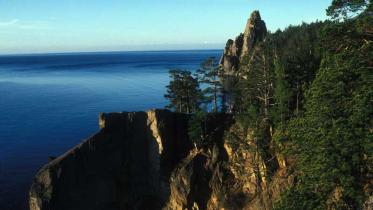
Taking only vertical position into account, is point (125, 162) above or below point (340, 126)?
below

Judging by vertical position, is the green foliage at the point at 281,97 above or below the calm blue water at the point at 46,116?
above

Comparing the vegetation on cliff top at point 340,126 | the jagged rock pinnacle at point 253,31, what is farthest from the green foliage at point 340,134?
the jagged rock pinnacle at point 253,31

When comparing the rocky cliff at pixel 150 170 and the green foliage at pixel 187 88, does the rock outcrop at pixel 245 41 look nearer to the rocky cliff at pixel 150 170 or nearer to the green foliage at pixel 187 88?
the green foliage at pixel 187 88

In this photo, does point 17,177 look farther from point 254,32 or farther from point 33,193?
point 254,32

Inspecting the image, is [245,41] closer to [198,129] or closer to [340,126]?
[198,129]

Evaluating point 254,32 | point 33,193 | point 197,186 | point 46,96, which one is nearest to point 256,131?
point 197,186

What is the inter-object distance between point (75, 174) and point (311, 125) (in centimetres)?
4001

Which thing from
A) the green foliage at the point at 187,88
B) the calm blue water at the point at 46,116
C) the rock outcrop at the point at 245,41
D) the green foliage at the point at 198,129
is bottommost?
the calm blue water at the point at 46,116

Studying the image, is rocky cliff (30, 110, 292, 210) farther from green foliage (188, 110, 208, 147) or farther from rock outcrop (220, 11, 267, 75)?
rock outcrop (220, 11, 267, 75)

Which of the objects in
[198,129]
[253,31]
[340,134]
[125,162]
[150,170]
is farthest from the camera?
[253,31]

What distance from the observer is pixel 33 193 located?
187 ft

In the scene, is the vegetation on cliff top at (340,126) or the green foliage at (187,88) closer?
the vegetation on cliff top at (340,126)

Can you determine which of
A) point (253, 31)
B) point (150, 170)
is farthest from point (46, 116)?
point (150, 170)

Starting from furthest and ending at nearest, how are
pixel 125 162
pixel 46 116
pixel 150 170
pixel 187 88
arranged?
pixel 46 116 < pixel 187 88 < pixel 125 162 < pixel 150 170
